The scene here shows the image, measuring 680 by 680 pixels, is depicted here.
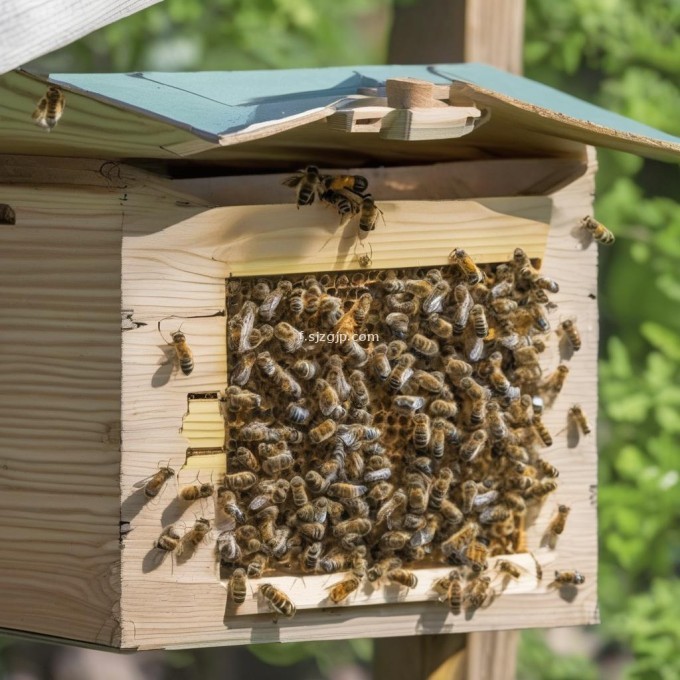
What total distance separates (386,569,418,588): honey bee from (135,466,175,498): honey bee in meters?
0.93

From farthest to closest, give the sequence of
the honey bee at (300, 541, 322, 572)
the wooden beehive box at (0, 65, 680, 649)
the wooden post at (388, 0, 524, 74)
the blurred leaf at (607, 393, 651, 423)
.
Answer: the blurred leaf at (607, 393, 651, 423)
the wooden post at (388, 0, 524, 74)
the honey bee at (300, 541, 322, 572)
the wooden beehive box at (0, 65, 680, 649)

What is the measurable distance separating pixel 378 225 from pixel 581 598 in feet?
5.80

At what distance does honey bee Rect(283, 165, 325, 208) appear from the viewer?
382 cm

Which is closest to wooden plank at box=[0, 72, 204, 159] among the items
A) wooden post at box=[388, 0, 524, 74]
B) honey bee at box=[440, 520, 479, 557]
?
honey bee at box=[440, 520, 479, 557]

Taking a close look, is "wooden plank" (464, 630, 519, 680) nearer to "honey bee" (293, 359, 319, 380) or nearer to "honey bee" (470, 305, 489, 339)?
"honey bee" (470, 305, 489, 339)

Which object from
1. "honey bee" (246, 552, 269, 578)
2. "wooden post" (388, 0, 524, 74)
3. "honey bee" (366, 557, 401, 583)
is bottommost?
"honey bee" (366, 557, 401, 583)

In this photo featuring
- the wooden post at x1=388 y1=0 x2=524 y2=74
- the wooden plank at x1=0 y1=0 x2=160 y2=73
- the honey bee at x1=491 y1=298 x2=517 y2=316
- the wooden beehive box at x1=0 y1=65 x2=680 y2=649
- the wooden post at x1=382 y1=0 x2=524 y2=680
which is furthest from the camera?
the wooden post at x1=388 y1=0 x2=524 y2=74

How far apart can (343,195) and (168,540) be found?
1342mm

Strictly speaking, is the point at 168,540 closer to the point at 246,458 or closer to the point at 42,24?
the point at 246,458

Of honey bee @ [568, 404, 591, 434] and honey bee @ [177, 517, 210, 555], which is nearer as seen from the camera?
honey bee @ [177, 517, 210, 555]

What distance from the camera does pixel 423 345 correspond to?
3994 millimetres

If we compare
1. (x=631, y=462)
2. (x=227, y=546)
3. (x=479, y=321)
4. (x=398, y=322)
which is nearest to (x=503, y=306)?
(x=479, y=321)

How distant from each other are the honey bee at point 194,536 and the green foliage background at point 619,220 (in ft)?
8.59

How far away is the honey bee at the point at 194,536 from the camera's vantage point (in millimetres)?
3752
